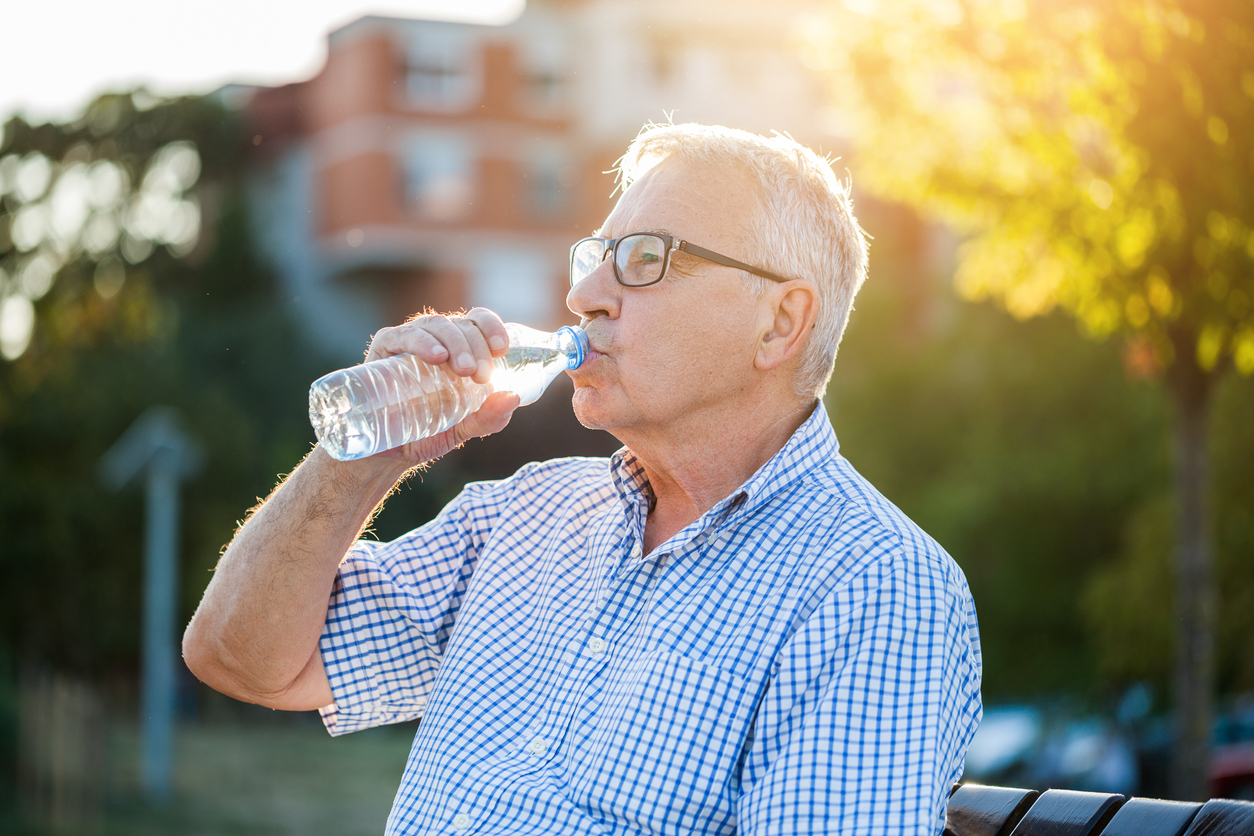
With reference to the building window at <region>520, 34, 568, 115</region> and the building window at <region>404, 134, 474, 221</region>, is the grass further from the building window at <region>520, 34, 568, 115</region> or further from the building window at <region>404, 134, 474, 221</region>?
the building window at <region>520, 34, 568, 115</region>

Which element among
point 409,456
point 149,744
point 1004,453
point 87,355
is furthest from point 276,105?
point 409,456

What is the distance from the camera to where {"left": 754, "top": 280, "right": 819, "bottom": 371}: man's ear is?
224cm

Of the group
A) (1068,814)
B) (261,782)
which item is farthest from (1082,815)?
(261,782)

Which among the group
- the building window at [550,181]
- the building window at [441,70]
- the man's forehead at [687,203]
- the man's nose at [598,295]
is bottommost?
the man's nose at [598,295]

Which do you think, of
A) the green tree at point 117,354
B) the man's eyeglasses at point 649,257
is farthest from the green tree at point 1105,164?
the green tree at point 117,354

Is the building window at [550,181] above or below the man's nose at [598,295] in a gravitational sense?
above

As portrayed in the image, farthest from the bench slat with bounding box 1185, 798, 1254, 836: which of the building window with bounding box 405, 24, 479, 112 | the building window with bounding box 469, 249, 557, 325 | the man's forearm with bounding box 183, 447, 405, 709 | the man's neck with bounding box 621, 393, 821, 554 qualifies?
the building window with bounding box 405, 24, 479, 112

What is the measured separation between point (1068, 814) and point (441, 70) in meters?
32.3

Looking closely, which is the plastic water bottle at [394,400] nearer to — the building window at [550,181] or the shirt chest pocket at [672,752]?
the shirt chest pocket at [672,752]

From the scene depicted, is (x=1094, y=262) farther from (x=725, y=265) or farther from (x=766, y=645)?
(x=766, y=645)

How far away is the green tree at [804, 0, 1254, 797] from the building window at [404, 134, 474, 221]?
2719 centimetres

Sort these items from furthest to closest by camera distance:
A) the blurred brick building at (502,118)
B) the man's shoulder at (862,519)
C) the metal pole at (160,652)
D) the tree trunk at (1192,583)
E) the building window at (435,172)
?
the building window at (435,172) < the blurred brick building at (502,118) < the metal pole at (160,652) < the tree trunk at (1192,583) < the man's shoulder at (862,519)

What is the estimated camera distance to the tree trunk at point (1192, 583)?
4.71 m

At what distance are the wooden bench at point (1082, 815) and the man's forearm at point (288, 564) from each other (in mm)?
1095
